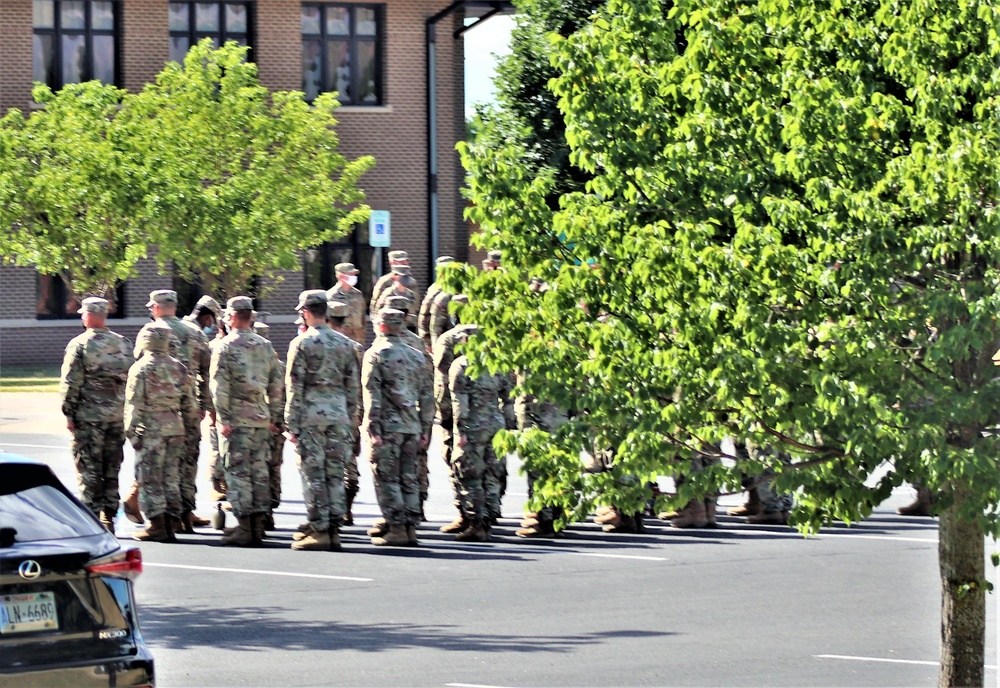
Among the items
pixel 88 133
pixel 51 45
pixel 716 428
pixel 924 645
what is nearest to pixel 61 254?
pixel 88 133

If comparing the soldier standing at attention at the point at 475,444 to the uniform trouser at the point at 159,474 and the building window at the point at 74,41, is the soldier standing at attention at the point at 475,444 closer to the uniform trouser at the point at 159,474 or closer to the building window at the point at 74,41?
the uniform trouser at the point at 159,474

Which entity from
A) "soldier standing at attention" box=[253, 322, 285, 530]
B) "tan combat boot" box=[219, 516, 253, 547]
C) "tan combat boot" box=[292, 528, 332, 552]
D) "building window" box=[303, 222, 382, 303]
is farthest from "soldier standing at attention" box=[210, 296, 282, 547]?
"building window" box=[303, 222, 382, 303]

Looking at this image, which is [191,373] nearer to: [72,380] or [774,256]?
[72,380]

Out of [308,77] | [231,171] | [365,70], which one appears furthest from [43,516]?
[365,70]

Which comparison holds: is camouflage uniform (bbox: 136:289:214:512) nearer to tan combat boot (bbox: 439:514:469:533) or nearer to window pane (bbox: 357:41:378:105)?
tan combat boot (bbox: 439:514:469:533)

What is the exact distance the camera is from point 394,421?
1428 cm

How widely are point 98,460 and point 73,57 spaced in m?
23.3

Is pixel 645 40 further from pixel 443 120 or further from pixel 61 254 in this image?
pixel 443 120

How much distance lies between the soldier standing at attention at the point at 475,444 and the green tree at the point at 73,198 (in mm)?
18825

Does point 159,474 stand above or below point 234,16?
below

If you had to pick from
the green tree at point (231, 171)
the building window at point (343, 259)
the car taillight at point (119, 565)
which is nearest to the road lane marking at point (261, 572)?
the car taillight at point (119, 565)

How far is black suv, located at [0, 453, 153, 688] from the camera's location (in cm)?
680

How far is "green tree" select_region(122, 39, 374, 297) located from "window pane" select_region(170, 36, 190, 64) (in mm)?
2453

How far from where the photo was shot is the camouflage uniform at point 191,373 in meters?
15.2
